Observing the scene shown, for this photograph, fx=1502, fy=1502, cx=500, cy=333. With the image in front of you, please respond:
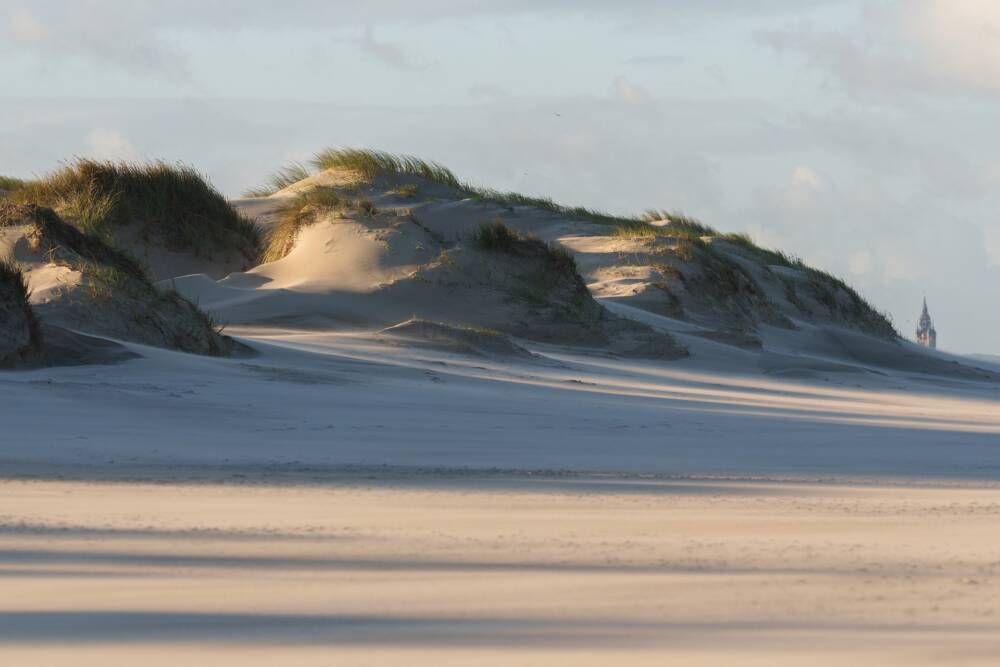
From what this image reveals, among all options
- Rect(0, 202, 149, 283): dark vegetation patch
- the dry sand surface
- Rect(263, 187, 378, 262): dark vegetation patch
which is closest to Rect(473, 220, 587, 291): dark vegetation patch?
Rect(263, 187, 378, 262): dark vegetation patch

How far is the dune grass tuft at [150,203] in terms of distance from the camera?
1596 centimetres

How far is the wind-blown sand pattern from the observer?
2342 millimetres

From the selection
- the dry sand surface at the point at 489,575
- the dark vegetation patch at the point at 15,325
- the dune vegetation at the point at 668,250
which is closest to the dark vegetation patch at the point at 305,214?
the dune vegetation at the point at 668,250

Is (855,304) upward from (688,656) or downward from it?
upward

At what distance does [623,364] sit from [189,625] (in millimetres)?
9957

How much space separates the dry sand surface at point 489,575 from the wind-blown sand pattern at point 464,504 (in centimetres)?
1

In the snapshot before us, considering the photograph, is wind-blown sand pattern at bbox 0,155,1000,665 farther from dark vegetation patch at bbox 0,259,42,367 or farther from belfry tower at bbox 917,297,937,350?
belfry tower at bbox 917,297,937,350

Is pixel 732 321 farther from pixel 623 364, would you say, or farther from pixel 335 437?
pixel 335 437

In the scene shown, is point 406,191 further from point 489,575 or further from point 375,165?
point 489,575

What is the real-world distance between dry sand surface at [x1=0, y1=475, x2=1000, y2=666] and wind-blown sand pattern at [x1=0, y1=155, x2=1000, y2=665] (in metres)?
0.01

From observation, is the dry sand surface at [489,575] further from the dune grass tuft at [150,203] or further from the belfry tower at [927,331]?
the belfry tower at [927,331]

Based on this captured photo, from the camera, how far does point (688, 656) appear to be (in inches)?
84.7

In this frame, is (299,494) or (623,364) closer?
(299,494)

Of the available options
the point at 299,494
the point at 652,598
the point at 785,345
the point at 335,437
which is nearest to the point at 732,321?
the point at 785,345
